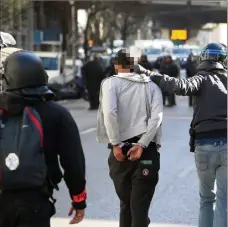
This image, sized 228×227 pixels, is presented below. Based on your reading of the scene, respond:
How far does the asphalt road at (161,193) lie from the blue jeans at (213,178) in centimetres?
147

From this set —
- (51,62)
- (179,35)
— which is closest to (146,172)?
(51,62)

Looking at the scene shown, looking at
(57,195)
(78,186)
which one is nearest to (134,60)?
(78,186)

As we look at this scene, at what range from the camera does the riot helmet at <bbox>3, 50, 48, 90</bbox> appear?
386 cm

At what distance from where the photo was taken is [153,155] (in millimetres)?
5465

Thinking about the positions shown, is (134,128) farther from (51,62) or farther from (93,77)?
(51,62)

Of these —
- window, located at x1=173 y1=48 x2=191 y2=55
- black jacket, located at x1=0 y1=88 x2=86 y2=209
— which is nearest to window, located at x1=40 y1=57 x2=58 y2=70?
black jacket, located at x1=0 y1=88 x2=86 y2=209

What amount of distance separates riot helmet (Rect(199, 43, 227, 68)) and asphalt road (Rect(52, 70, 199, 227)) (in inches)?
87.1

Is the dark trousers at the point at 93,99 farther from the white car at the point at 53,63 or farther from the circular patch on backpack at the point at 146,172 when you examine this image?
the circular patch on backpack at the point at 146,172

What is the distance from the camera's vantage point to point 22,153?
3.77 metres

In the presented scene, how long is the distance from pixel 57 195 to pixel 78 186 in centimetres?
461

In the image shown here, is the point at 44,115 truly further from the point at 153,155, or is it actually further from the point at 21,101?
the point at 153,155

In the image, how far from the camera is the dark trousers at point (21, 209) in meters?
3.81

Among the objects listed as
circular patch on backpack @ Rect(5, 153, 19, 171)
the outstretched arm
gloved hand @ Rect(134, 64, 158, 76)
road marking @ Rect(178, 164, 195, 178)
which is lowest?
road marking @ Rect(178, 164, 195, 178)

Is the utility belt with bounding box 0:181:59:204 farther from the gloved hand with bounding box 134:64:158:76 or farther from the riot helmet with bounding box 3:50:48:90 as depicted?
the gloved hand with bounding box 134:64:158:76
